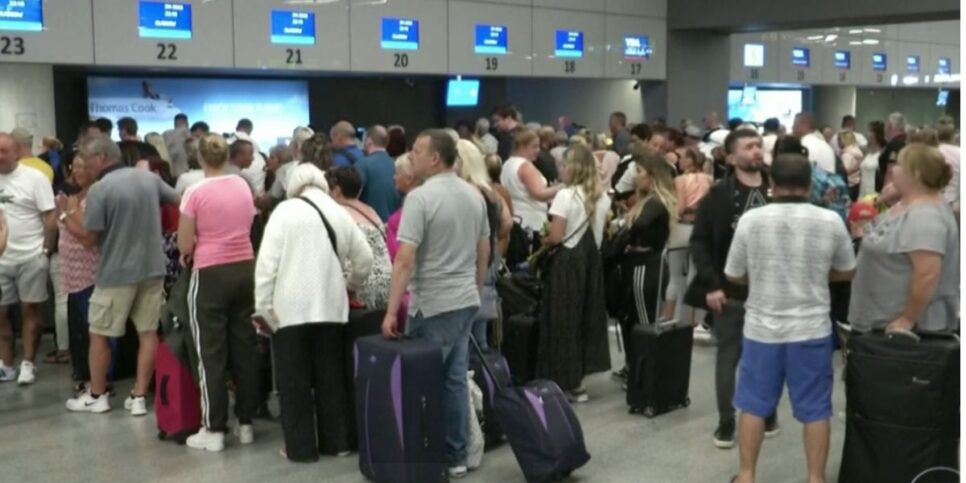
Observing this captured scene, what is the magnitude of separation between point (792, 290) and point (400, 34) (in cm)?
763

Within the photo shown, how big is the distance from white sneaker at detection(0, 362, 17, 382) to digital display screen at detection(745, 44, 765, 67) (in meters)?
12.1

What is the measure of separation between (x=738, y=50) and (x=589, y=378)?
412 inches

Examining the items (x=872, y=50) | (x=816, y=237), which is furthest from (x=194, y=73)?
(x=872, y=50)

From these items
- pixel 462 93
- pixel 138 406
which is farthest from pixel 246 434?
pixel 462 93

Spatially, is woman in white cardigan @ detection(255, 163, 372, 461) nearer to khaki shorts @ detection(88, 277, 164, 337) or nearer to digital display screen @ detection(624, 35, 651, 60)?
khaki shorts @ detection(88, 277, 164, 337)

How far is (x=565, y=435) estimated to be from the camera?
4.75 meters

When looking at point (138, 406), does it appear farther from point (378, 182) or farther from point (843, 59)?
point (843, 59)

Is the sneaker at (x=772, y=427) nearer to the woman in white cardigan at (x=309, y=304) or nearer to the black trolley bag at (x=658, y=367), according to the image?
the black trolley bag at (x=658, y=367)

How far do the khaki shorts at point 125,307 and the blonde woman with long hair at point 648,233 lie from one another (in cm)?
256

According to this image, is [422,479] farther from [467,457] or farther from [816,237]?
[816,237]

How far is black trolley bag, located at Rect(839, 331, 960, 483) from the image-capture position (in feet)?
13.4

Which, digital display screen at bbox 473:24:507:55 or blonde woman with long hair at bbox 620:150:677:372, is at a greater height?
digital display screen at bbox 473:24:507:55

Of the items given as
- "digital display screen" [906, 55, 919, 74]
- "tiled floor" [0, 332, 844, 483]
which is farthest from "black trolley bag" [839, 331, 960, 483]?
"digital display screen" [906, 55, 919, 74]

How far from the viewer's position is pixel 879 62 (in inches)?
750
